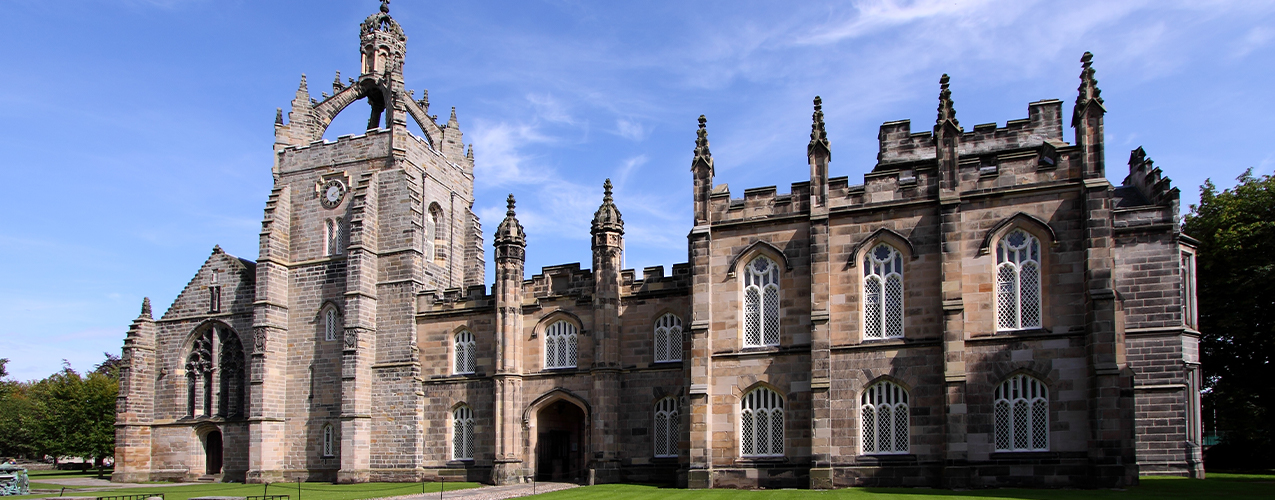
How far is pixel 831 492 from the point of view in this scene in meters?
24.6

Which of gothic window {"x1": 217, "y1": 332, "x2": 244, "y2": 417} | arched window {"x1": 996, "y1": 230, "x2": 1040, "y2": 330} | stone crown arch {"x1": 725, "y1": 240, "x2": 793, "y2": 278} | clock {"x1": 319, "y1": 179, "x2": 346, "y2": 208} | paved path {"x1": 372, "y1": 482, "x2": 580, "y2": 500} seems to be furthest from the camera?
gothic window {"x1": 217, "y1": 332, "x2": 244, "y2": 417}

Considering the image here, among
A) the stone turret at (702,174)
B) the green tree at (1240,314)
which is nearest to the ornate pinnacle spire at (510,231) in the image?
the stone turret at (702,174)

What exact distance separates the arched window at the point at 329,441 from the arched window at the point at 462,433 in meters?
5.62

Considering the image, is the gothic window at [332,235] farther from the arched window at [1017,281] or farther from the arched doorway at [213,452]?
the arched window at [1017,281]

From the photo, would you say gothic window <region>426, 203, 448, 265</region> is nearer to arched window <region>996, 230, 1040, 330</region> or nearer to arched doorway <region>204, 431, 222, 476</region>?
arched doorway <region>204, 431, 222, 476</region>

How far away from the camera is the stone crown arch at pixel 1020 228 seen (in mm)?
24925

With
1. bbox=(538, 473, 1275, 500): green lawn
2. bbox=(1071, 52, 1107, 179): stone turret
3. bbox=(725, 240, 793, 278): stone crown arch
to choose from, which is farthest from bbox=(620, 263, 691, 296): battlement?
bbox=(1071, 52, 1107, 179): stone turret

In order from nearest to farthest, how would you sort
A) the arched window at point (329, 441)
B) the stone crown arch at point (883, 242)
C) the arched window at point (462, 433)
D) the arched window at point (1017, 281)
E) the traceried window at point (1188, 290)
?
1. the arched window at point (1017, 281)
2. the stone crown arch at point (883, 242)
3. the traceried window at point (1188, 290)
4. the arched window at point (462, 433)
5. the arched window at point (329, 441)

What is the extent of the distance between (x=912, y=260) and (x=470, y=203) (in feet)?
79.9

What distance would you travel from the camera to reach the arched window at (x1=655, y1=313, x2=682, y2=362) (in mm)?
31812

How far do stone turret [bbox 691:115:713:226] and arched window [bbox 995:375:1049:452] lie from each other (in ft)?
34.0

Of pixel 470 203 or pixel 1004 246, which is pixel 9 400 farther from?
pixel 1004 246

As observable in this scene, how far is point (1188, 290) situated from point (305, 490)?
30282mm

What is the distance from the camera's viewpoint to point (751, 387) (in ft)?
92.5
